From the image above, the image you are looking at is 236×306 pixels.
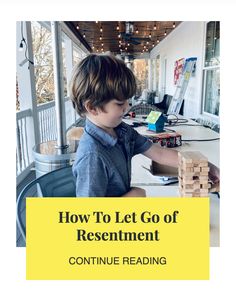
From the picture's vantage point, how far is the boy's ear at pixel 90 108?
461 mm

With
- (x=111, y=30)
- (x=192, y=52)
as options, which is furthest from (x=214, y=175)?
(x=111, y=30)

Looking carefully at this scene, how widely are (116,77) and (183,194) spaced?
8.4 inches

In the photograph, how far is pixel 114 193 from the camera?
0.50 meters

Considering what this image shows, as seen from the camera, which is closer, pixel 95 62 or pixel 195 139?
pixel 95 62

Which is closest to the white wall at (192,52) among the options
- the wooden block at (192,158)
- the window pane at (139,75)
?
the window pane at (139,75)

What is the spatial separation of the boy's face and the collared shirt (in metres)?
0.02

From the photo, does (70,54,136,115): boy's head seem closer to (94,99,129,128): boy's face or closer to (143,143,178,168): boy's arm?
(94,99,129,128): boy's face

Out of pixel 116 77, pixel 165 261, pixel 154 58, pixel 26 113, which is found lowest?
pixel 165 261

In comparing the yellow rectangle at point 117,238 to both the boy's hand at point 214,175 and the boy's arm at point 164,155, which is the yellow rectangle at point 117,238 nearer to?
the boy's hand at point 214,175

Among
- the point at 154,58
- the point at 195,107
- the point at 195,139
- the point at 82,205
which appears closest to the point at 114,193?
the point at 82,205

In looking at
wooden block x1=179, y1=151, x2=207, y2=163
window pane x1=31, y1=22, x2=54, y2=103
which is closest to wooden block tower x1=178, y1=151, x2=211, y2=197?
wooden block x1=179, y1=151, x2=207, y2=163
